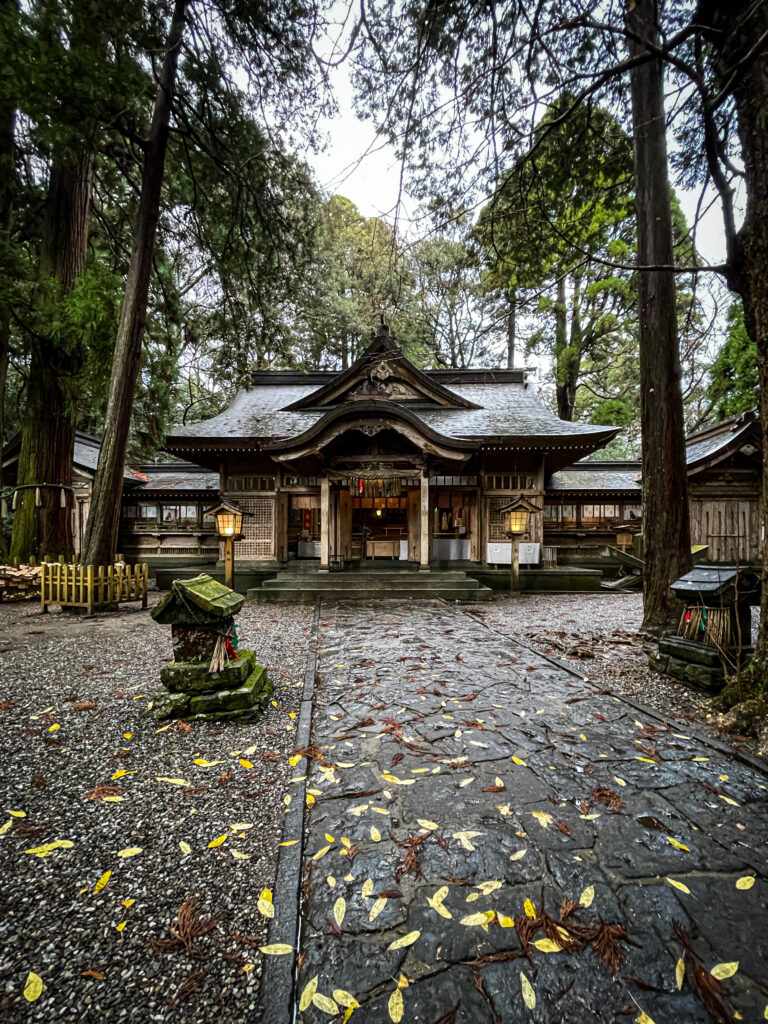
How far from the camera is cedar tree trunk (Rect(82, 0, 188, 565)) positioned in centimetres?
854

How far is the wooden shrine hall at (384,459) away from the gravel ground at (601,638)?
3019mm

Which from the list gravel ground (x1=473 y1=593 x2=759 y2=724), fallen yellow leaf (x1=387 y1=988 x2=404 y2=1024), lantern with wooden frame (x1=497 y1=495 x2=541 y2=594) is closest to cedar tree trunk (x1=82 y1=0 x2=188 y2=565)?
gravel ground (x1=473 y1=593 x2=759 y2=724)

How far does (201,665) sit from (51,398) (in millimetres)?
9901

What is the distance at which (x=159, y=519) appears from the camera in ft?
48.7

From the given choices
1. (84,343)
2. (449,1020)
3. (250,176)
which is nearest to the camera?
(449,1020)

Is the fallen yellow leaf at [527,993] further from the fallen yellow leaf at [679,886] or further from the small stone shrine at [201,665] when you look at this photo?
the small stone shrine at [201,665]

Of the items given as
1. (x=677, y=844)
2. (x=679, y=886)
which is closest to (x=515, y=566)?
(x=677, y=844)

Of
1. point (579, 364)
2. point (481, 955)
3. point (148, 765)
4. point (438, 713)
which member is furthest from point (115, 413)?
point (579, 364)

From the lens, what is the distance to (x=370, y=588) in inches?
409

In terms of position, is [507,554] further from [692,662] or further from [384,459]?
[692,662]

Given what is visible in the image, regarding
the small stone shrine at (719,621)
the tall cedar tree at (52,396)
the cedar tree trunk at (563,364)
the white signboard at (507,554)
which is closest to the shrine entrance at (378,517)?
the white signboard at (507,554)

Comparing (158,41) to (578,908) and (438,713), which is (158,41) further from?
(578,908)

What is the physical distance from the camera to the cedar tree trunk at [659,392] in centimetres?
564

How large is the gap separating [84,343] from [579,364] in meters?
17.9
